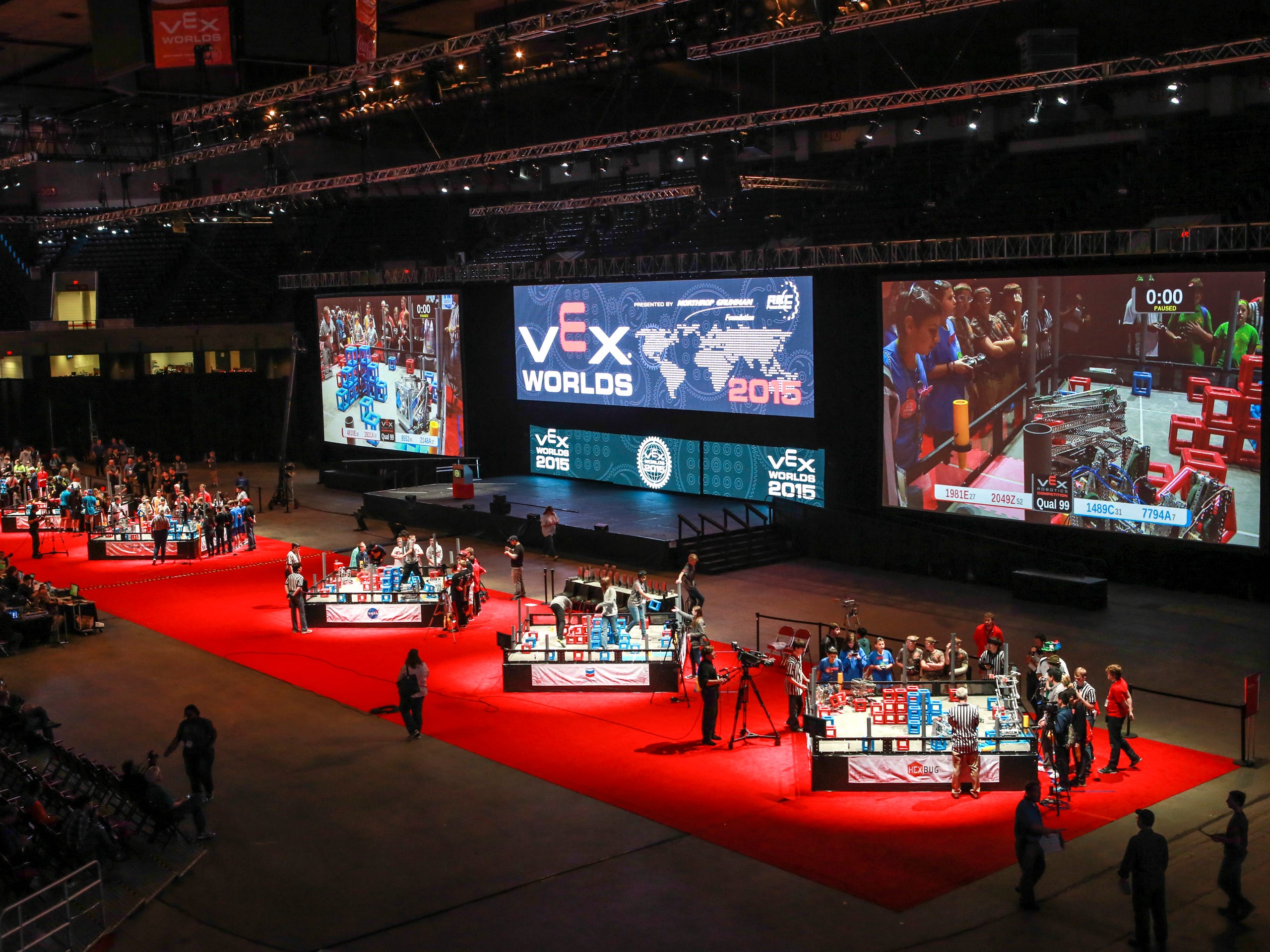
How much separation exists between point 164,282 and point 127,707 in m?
33.2

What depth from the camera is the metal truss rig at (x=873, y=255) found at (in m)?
20.8

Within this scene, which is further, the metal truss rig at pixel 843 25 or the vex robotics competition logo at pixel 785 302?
the vex robotics competition logo at pixel 785 302

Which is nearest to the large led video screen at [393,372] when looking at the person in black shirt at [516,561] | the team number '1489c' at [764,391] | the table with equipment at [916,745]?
the team number '1489c' at [764,391]

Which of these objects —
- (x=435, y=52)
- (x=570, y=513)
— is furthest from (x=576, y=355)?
(x=435, y=52)

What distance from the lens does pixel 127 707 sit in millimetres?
17625

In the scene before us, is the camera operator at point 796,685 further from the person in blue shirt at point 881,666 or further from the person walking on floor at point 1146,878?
the person walking on floor at point 1146,878

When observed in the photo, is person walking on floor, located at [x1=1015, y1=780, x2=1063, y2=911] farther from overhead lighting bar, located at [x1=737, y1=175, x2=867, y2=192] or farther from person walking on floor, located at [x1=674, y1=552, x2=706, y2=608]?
overhead lighting bar, located at [x1=737, y1=175, x2=867, y2=192]

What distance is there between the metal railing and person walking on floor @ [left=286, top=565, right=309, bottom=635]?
32.3 ft

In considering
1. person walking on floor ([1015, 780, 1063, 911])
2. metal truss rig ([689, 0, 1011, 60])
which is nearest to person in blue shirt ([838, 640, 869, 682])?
person walking on floor ([1015, 780, 1063, 911])

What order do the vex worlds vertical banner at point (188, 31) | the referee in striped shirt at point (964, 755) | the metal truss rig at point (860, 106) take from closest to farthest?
the referee in striped shirt at point (964, 755)
the metal truss rig at point (860, 106)
the vex worlds vertical banner at point (188, 31)

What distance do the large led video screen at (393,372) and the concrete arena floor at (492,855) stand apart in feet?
58.6

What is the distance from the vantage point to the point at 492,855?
12.4m

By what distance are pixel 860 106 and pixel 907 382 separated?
249 inches

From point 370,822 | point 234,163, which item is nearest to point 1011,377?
point 370,822
